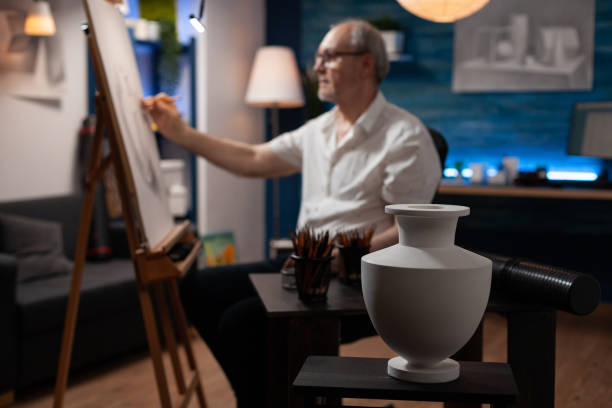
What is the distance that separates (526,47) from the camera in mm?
4539

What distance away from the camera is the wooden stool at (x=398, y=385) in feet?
3.20

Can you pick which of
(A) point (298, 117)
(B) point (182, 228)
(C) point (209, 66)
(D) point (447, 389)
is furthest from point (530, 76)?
(D) point (447, 389)

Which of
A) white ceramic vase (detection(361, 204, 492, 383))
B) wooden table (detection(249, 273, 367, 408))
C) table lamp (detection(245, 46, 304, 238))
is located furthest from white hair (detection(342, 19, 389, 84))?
table lamp (detection(245, 46, 304, 238))

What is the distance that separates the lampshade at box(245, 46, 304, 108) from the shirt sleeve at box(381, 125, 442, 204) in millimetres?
2527

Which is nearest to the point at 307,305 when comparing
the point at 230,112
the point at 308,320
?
the point at 308,320

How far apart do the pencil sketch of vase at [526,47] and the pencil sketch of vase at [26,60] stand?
8.44ft

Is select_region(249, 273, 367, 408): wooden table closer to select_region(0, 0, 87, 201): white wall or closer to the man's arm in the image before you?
the man's arm

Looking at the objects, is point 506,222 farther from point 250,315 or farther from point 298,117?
point 250,315

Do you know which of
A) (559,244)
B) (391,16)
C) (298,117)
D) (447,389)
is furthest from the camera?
(298,117)

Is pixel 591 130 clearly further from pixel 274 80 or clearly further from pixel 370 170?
pixel 370 170

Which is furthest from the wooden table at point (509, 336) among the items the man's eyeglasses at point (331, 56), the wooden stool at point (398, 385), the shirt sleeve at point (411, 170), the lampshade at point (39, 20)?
the lampshade at point (39, 20)

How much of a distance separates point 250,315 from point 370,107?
0.80 meters

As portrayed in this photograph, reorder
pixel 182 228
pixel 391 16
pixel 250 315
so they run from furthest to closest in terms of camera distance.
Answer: pixel 391 16
pixel 182 228
pixel 250 315

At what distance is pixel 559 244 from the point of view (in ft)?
14.9
